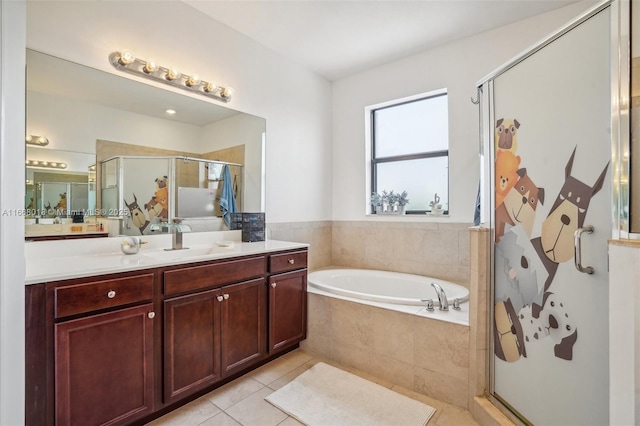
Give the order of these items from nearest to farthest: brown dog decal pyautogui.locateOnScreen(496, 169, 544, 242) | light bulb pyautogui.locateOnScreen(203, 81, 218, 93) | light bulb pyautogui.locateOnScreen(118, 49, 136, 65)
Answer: brown dog decal pyautogui.locateOnScreen(496, 169, 544, 242) → light bulb pyautogui.locateOnScreen(118, 49, 136, 65) → light bulb pyautogui.locateOnScreen(203, 81, 218, 93)

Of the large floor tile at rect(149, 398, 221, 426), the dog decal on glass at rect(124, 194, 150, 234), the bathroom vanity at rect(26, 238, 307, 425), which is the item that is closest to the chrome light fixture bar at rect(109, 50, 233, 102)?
the dog decal on glass at rect(124, 194, 150, 234)

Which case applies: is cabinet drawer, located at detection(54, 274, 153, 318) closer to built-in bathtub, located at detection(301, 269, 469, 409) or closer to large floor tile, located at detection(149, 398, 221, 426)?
large floor tile, located at detection(149, 398, 221, 426)

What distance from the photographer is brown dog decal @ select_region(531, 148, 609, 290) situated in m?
1.18

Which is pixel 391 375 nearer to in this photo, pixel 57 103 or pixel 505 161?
pixel 505 161

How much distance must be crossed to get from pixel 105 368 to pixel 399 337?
1.70 meters

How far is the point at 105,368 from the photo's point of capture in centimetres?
143

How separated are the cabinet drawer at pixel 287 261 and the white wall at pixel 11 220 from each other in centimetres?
136

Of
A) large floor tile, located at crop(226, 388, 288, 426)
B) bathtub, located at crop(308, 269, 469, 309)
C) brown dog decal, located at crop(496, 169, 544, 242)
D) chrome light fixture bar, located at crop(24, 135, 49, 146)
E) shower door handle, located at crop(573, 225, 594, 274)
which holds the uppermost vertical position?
chrome light fixture bar, located at crop(24, 135, 49, 146)

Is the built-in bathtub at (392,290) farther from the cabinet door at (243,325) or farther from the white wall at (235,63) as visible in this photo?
the white wall at (235,63)

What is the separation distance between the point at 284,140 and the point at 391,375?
229cm

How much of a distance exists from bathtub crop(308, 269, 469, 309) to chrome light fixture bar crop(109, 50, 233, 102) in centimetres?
182

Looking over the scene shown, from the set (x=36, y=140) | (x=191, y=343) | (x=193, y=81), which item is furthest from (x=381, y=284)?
(x=36, y=140)

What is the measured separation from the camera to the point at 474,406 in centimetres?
172

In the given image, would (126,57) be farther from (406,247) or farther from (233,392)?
(406,247)
